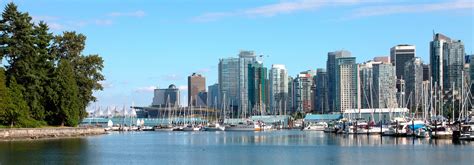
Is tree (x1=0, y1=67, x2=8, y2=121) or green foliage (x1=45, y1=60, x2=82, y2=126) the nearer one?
tree (x1=0, y1=67, x2=8, y2=121)

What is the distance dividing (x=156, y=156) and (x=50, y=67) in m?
40.6

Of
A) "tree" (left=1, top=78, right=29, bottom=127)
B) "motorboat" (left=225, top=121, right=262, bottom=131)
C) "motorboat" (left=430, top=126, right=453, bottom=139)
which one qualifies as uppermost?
"tree" (left=1, top=78, right=29, bottom=127)

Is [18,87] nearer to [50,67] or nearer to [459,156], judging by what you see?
[50,67]

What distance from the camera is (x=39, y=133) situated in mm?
92625

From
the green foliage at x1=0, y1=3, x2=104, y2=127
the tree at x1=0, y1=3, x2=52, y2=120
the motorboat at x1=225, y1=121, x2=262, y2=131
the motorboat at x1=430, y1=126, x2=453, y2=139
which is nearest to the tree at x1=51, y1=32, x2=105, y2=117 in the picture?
the green foliage at x1=0, y1=3, x2=104, y2=127

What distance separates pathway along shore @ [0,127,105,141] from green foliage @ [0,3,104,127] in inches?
41.1

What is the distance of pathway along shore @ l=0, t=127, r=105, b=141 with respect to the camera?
84.3 m

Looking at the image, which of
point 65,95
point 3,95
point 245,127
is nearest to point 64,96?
point 65,95

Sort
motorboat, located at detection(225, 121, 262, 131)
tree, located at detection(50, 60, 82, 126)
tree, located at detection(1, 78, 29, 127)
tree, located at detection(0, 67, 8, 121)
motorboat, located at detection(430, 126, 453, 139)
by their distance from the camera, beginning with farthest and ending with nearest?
motorboat, located at detection(225, 121, 262, 131) → tree, located at detection(50, 60, 82, 126) → motorboat, located at detection(430, 126, 453, 139) → tree, located at detection(1, 78, 29, 127) → tree, located at detection(0, 67, 8, 121)

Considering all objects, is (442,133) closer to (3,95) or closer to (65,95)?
(65,95)

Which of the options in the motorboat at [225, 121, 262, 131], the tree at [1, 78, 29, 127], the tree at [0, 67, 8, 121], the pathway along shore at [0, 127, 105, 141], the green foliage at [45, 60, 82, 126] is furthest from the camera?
the motorboat at [225, 121, 262, 131]

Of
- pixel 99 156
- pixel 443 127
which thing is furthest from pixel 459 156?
pixel 443 127

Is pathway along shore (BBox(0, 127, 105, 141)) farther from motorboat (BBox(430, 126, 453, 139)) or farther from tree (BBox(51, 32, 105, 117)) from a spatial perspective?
motorboat (BBox(430, 126, 453, 139))

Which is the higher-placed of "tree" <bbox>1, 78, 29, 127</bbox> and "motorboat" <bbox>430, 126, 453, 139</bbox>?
"tree" <bbox>1, 78, 29, 127</bbox>
